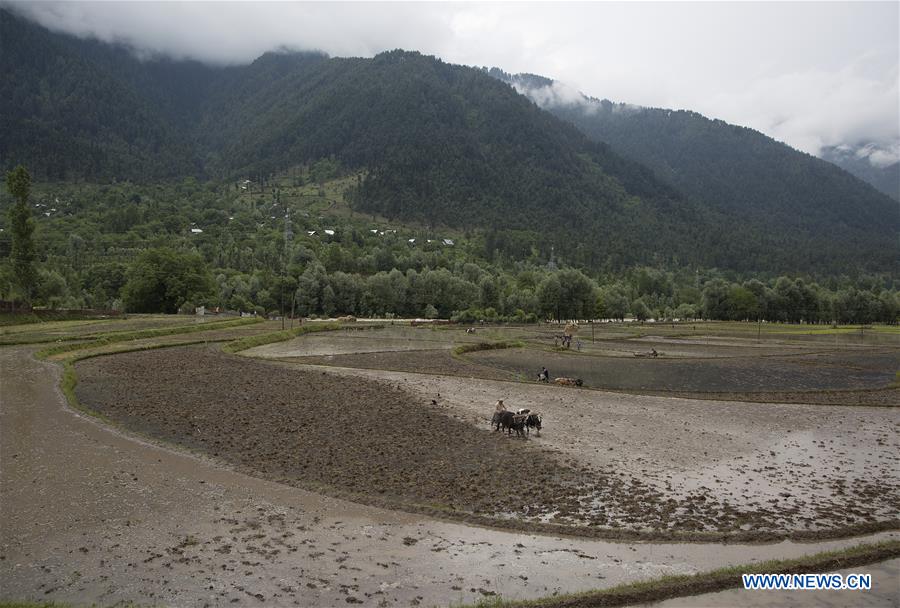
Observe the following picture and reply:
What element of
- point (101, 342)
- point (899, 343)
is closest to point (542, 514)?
point (101, 342)

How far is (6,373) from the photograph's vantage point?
3875 cm

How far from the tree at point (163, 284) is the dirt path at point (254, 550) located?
10013 centimetres

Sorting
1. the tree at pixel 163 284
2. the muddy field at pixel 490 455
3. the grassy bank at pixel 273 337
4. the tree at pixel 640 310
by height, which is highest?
the tree at pixel 163 284

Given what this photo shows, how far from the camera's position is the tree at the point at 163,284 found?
112125 millimetres

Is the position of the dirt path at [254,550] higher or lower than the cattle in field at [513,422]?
lower

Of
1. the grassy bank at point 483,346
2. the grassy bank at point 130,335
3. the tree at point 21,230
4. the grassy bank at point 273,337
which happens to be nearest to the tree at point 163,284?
the grassy bank at point 130,335

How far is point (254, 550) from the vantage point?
1442 cm

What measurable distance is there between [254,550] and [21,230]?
7717 cm

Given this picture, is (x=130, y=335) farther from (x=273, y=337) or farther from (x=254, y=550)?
(x=254, y=550)

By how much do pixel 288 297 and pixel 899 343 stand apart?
106 m

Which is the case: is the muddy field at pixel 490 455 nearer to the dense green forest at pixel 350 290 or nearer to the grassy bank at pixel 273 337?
the grassy bank at pixel 273 337

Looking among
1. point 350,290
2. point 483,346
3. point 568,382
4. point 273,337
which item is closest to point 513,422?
point 568,382

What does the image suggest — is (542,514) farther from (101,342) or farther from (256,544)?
(101,342)

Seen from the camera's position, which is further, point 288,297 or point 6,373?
point 288,297
